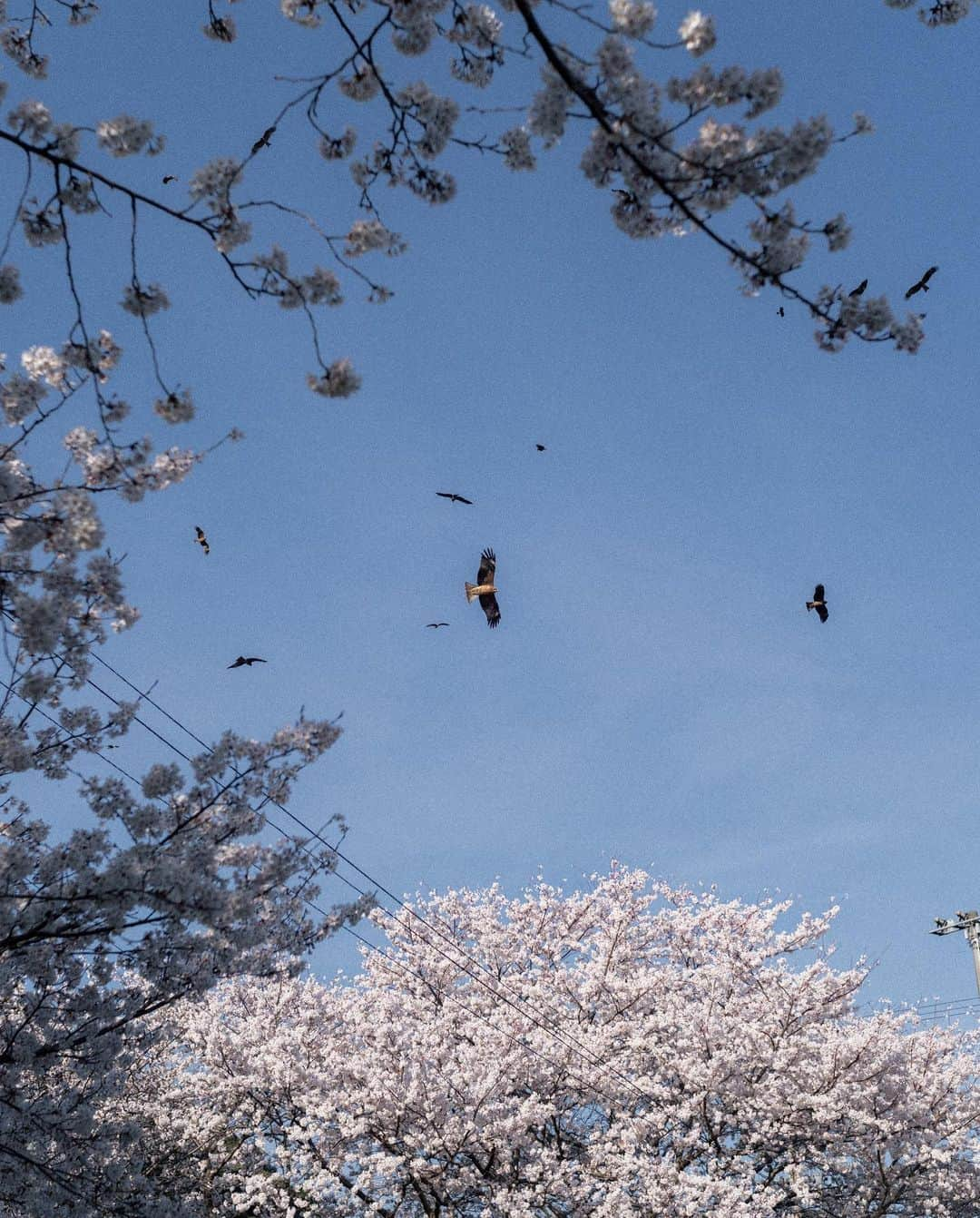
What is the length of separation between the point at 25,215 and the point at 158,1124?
775 inches

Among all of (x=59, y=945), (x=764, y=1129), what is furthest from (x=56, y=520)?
(x=764, y=1129)

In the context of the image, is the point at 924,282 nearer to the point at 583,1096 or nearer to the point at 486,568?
the point at 486,568

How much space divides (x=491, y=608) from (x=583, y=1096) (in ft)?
28.9

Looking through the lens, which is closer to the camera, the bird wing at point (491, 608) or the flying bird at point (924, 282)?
the flying bird at point (924, 282)

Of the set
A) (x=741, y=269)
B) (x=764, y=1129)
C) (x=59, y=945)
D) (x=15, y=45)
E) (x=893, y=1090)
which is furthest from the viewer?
(x=893, y=1090)

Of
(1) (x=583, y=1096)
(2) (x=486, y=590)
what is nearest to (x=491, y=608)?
(2) (x=486, y=590)

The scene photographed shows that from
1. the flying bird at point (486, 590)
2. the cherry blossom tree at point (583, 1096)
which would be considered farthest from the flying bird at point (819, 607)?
the cherry blossom tree at point (583, 1096)

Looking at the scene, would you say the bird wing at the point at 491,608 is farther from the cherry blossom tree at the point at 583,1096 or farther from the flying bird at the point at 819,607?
Answer: the cherry blossom tree at the point at 583,1096

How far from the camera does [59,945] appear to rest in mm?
8406

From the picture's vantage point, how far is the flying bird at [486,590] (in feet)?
51.6

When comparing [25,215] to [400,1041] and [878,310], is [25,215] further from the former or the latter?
[400,1041]

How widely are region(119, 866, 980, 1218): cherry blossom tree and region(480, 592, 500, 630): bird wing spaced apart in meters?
7.26

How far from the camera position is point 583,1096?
17.5 meters

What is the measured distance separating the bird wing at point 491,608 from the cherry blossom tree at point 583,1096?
23.8ft
